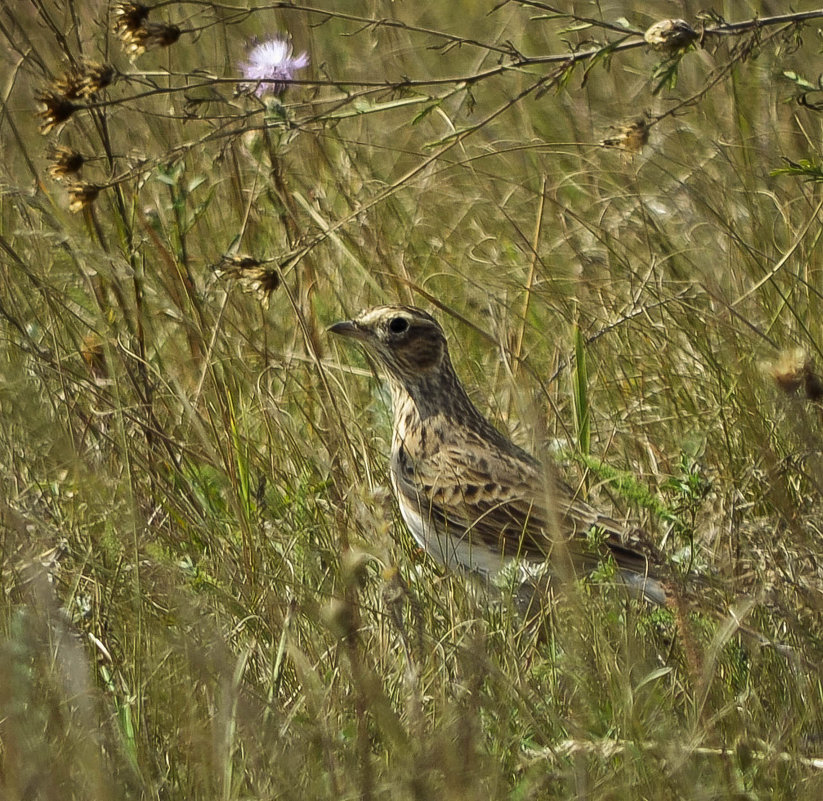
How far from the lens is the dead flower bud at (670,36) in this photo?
3611 mm

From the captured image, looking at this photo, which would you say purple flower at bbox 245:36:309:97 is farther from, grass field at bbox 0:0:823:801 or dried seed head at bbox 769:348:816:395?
dried seed head at bbox 769:348:816:395

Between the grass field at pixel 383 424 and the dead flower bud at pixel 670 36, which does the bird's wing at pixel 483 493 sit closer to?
the grass field at pixel 383 424

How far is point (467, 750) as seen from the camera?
2.49 m

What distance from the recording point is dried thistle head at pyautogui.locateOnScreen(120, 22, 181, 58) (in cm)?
407

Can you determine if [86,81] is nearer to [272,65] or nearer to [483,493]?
[272,65]

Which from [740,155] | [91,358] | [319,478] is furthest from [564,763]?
[740,155]

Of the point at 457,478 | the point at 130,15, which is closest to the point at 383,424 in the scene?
the point at 457,478

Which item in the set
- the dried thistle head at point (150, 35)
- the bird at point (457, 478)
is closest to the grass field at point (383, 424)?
the dried thistle head at point (150, 35)

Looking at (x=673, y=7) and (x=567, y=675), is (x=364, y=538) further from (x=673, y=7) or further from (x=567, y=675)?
(x=673, y=7)

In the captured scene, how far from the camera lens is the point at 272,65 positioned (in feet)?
16.6

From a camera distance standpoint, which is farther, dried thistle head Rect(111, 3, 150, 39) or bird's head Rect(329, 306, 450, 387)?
bird's head Rect(329, 306, 450, 387)

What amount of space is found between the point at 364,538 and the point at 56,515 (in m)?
0.99

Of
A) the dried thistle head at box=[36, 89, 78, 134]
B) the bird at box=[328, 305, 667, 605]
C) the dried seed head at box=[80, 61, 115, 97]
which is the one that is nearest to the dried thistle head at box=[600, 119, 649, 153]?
the bird at box=[328, 305, 667, 605]

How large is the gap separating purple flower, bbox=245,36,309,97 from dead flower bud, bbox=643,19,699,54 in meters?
1.65
